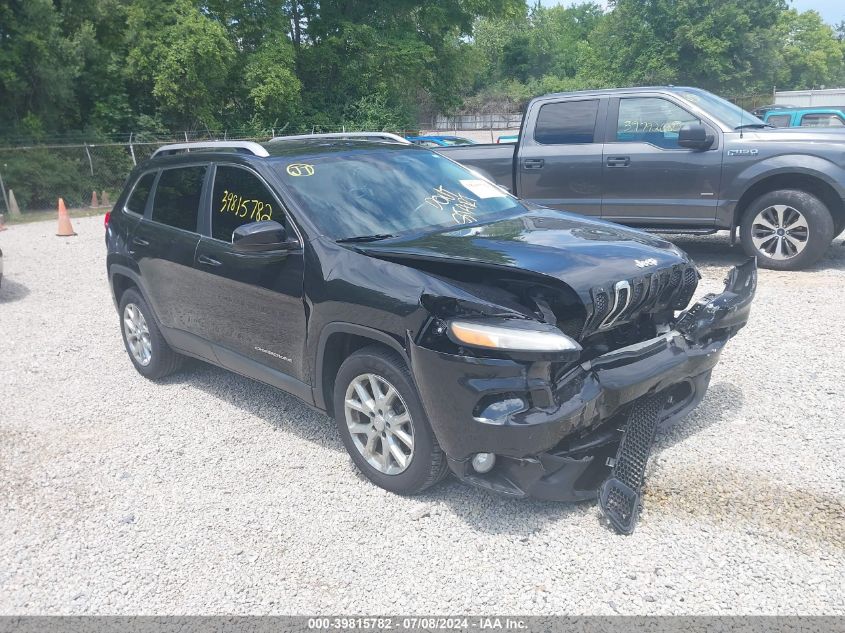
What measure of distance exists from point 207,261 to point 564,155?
5489mm

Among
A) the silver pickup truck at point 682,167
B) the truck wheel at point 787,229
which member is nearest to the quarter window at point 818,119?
the silver pickup truck at point 682,167

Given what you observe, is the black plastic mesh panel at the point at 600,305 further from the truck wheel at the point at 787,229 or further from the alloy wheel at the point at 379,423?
the truck wheel at the point at 787,229

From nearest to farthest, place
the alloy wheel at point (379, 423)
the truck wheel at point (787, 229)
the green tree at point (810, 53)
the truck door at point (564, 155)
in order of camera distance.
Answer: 1. the alloy wheel at point (379, 423)
2. the truck wheel at point (787, 229)
3. the truck door at point (564, 155)
4. the green tree at point (810, 53)

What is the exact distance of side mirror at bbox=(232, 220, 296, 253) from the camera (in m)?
3.96

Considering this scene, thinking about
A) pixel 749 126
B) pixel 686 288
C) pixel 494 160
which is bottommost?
pixel 686 288

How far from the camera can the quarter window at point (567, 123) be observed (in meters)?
8.93

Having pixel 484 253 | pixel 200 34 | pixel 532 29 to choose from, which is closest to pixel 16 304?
pixel 484 253

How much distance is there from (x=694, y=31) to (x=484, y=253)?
5403 centimetres

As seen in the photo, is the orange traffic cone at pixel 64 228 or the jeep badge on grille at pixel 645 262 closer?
the jeep badge on grille at pixel 645 262

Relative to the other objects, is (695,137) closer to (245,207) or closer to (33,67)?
(245,207)

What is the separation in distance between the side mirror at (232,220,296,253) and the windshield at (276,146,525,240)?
21 centimetres

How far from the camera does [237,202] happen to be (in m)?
4.62

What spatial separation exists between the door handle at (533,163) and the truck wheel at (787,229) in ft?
7.97

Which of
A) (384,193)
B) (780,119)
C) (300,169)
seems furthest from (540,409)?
(780,119)
